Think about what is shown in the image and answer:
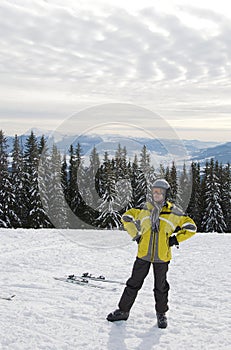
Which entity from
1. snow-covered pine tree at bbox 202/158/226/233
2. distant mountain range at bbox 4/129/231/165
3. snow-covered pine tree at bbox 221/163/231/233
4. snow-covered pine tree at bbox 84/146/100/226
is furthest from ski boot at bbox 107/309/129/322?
snow-covered pine tree at bbox 221/163/231/233

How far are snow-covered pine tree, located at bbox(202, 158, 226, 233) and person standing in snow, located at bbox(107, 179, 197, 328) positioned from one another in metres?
35.6

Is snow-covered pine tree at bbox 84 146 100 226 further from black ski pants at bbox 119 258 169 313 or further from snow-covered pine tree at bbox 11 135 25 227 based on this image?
snow-covered pine tree at bbox 11 135 25 227

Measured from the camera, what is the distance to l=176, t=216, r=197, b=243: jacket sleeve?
16.9 ft

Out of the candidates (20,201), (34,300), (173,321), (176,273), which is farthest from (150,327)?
(20,201)

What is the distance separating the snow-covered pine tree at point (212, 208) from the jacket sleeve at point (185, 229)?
1407 inches

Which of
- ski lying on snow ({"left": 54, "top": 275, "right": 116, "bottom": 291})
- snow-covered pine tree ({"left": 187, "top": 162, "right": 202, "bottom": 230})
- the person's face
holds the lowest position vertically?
snow-covered pine tree ({"left": 187, "top": 162, "right": 202, "bottom": 230})

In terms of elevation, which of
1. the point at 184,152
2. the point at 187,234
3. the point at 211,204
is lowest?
the point at 211,204

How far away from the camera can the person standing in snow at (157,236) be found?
5.28 metres

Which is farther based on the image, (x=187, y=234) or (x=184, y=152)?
(x=184, y=152)

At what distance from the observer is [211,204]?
39812mm

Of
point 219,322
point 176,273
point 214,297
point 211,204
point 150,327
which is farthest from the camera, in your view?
point 211,204

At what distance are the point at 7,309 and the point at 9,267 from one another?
342 centimetres

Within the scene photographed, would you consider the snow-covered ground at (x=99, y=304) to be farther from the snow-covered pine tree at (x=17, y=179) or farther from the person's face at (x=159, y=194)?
the snow-covered pine tree at (x=17, y=179)

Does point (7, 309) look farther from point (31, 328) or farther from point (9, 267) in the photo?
point (9, 267)
